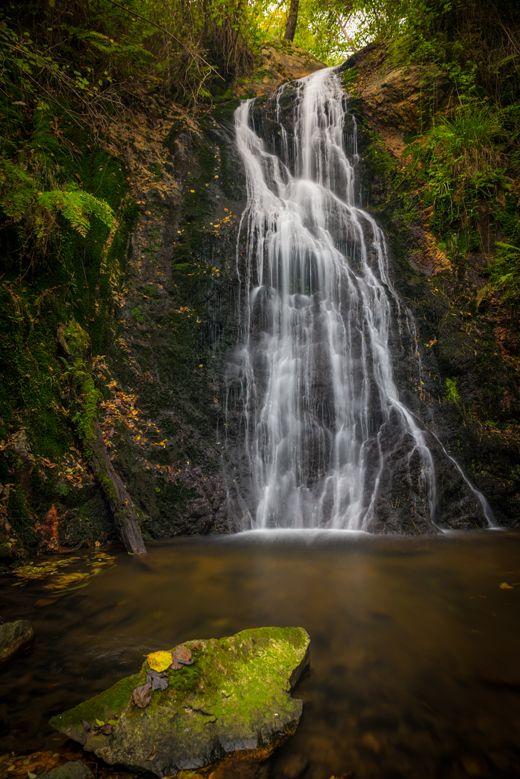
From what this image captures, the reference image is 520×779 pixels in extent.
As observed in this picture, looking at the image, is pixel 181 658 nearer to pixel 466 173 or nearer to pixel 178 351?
pixel 178 351

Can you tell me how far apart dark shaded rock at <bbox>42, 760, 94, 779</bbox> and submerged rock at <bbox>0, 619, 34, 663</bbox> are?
1.19 metres

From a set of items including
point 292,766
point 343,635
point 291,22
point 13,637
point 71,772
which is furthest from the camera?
point 291,22

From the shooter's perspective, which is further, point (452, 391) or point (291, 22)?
point (291, 22)

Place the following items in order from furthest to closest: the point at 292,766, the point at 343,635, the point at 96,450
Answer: the point at 96,450
the point at 343,635
the point at 292,766

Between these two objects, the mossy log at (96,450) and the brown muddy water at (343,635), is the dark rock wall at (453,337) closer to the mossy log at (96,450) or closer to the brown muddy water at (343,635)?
the brown muddy water at (343,635)

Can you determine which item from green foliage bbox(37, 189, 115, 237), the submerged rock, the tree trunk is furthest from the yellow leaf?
the tree trunk

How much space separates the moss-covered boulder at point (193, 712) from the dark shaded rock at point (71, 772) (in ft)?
0.39

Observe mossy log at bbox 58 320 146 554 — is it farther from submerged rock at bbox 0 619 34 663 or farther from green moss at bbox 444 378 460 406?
green moss at bbox 444 378 460 406

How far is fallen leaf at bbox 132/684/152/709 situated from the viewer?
6.51 ft

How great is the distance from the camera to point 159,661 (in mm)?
2180

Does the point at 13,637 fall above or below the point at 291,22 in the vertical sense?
below

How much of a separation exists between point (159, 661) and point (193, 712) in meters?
0.32

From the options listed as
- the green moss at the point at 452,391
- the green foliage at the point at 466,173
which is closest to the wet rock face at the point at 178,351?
the green moss at the point at 452,391

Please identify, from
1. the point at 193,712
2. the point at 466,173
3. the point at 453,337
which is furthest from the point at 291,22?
the point at 193,712
